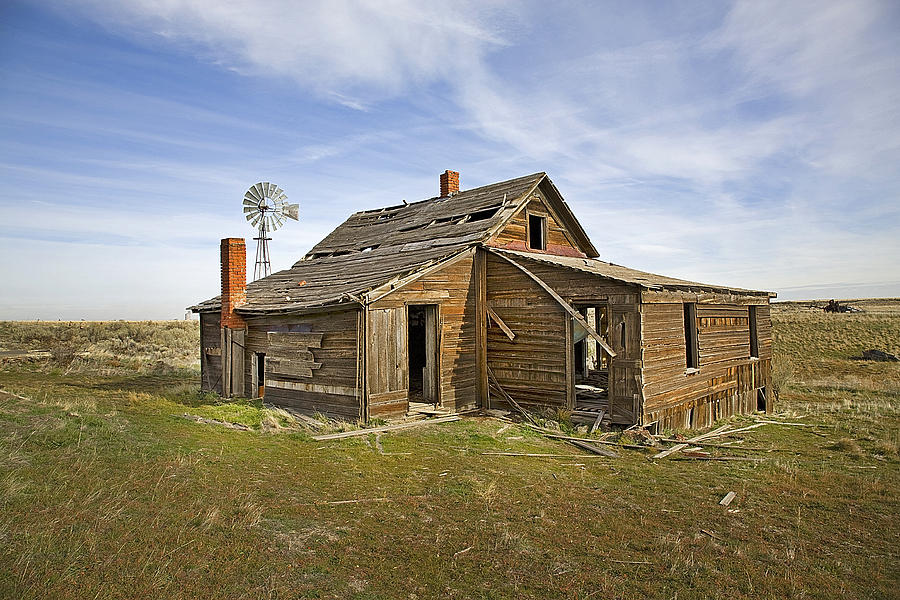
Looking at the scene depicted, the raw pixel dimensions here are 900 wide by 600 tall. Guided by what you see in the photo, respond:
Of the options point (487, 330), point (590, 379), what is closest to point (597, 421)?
point (487, 330)

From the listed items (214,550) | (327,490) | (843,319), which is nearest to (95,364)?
(327,490)

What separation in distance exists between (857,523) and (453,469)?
18.1ft

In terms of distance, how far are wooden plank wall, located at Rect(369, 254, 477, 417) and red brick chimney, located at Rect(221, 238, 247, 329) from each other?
5.26 m

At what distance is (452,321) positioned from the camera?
14.1 metres

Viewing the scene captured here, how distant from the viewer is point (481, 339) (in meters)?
14.5

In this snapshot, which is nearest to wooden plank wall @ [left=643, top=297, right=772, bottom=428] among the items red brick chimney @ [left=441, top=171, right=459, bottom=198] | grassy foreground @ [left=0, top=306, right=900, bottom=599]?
grassy foreground @ [left=0, top=306, right=900, bottom=599]

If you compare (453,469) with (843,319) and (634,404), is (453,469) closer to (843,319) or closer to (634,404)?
(634,404)

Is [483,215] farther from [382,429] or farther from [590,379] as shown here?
[382,429]

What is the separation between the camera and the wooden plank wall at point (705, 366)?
40.7 ft

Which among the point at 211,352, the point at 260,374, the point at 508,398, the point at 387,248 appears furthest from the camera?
the point at 387,248

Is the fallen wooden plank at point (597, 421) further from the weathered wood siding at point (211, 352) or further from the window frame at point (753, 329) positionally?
the weathered wood siding at point (211, 352)

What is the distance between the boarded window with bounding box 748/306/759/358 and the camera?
17653 mm

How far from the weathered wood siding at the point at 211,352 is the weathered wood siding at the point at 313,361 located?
202cm

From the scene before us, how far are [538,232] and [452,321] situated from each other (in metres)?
5.24
